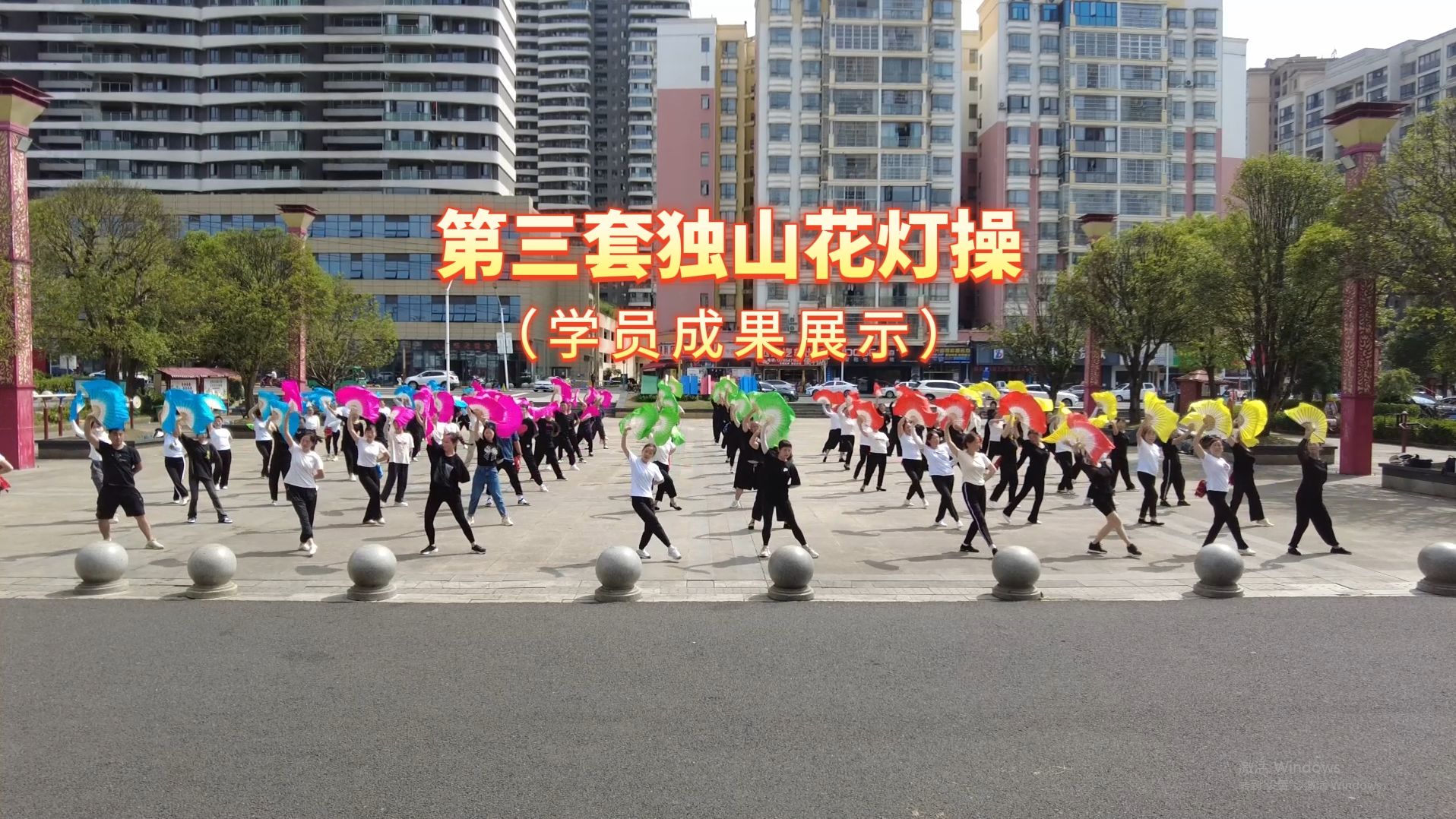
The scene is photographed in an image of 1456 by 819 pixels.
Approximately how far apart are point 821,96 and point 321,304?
40.7 metres

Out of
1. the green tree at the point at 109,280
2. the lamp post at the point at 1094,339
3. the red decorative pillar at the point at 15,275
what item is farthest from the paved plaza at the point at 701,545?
the lamp post at the point at 1094,339

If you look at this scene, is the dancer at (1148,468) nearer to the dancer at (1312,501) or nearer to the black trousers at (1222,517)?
the black trousers at (1222,517)

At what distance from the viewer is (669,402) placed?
49.4 ft

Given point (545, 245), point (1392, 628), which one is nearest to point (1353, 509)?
point (1392, 628)

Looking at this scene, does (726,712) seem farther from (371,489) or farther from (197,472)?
(197,472)

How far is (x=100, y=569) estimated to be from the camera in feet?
30.2

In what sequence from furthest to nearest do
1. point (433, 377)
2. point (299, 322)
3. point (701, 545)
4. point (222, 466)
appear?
1. point (433, 377)
2. point (299, 322)
3. point (222, 466)
4. point (701, 545)

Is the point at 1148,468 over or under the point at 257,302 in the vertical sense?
under

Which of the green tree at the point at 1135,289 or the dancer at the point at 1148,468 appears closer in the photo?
the dancer at the point at 1148,468

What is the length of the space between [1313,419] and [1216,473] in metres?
1.46

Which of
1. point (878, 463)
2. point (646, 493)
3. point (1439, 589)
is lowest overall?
point (1439, 589)

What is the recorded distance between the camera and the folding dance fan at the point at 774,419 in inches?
485

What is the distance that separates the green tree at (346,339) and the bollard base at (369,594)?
88.8 ft

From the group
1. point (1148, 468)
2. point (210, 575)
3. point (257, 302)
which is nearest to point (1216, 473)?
point (1148, 468)
